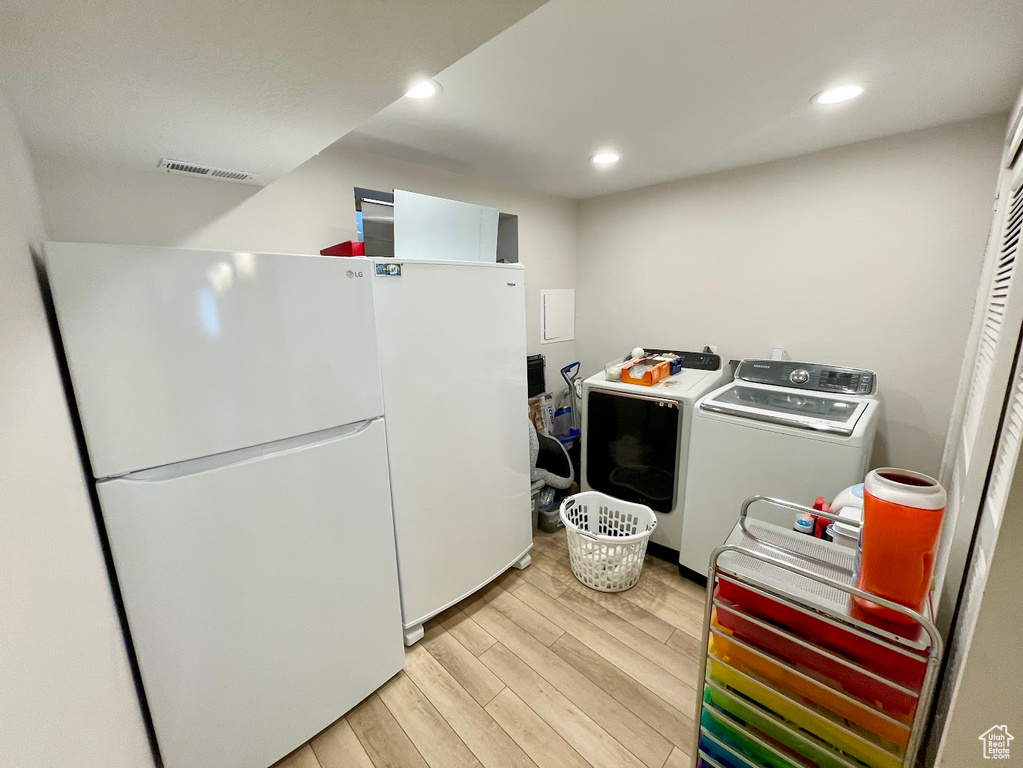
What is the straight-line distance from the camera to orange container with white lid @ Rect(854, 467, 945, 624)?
2.23ft

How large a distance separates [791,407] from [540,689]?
5.22 ft

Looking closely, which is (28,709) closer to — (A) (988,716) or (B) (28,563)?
(B) (28,563)

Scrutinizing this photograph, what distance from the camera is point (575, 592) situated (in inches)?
78.8

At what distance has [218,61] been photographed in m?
0.76

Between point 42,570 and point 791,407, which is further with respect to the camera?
point 791,407

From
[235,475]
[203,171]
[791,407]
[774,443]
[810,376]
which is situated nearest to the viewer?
[235,475]

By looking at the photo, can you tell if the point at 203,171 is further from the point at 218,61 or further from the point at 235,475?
the point at 235,475

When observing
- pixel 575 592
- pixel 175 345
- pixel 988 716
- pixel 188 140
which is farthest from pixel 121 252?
pixel 575 592

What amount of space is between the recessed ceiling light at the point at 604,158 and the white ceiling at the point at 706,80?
6 cm

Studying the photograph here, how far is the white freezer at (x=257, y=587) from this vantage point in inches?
39.9

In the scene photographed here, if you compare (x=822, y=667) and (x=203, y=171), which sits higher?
(x=203, y=171)

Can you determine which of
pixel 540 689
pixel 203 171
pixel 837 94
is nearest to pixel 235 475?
pixel 203 171

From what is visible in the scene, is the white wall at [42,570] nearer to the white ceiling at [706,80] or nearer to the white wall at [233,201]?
the white wall at [233,201]

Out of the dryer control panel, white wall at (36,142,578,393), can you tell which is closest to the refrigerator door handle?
white wall at (36,142,578,393)
